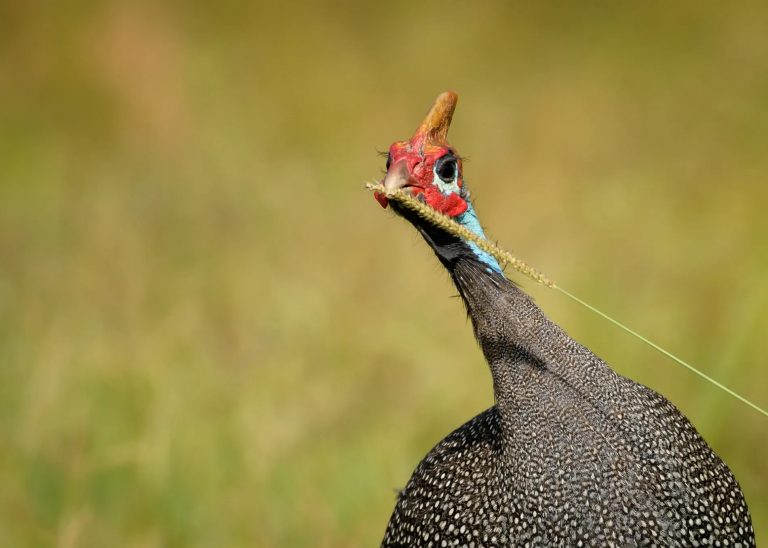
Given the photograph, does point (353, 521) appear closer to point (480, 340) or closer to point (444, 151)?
point (480, 340)

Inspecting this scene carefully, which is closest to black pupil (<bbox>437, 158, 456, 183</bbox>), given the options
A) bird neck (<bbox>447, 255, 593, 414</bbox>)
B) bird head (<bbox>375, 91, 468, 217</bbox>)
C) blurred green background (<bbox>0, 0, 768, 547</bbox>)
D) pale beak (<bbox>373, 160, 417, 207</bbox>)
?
bird head (<bbox>375, 91, 468, 217</bbox>)

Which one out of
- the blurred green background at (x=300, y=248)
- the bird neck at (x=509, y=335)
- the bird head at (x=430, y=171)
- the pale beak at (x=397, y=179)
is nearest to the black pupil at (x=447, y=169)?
the bird head at (x=430, y=171)

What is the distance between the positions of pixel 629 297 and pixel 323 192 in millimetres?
1758

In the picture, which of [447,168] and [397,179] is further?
[447,168]

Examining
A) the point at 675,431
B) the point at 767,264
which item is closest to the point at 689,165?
the point at 767,264

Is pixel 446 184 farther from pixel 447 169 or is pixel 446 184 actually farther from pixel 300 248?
pixel 300 248

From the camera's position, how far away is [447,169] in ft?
11.9

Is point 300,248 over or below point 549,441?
over

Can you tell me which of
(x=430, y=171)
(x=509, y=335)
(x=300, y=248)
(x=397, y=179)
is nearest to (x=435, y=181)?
(x=430, y=171)

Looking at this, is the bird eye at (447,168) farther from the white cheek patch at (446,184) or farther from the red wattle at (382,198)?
the red wattle at (382,198)

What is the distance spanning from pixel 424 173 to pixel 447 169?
97 millimetres

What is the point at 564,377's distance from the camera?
371cm

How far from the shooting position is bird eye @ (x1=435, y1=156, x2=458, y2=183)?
142 inches

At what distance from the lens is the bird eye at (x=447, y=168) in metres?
3.60
